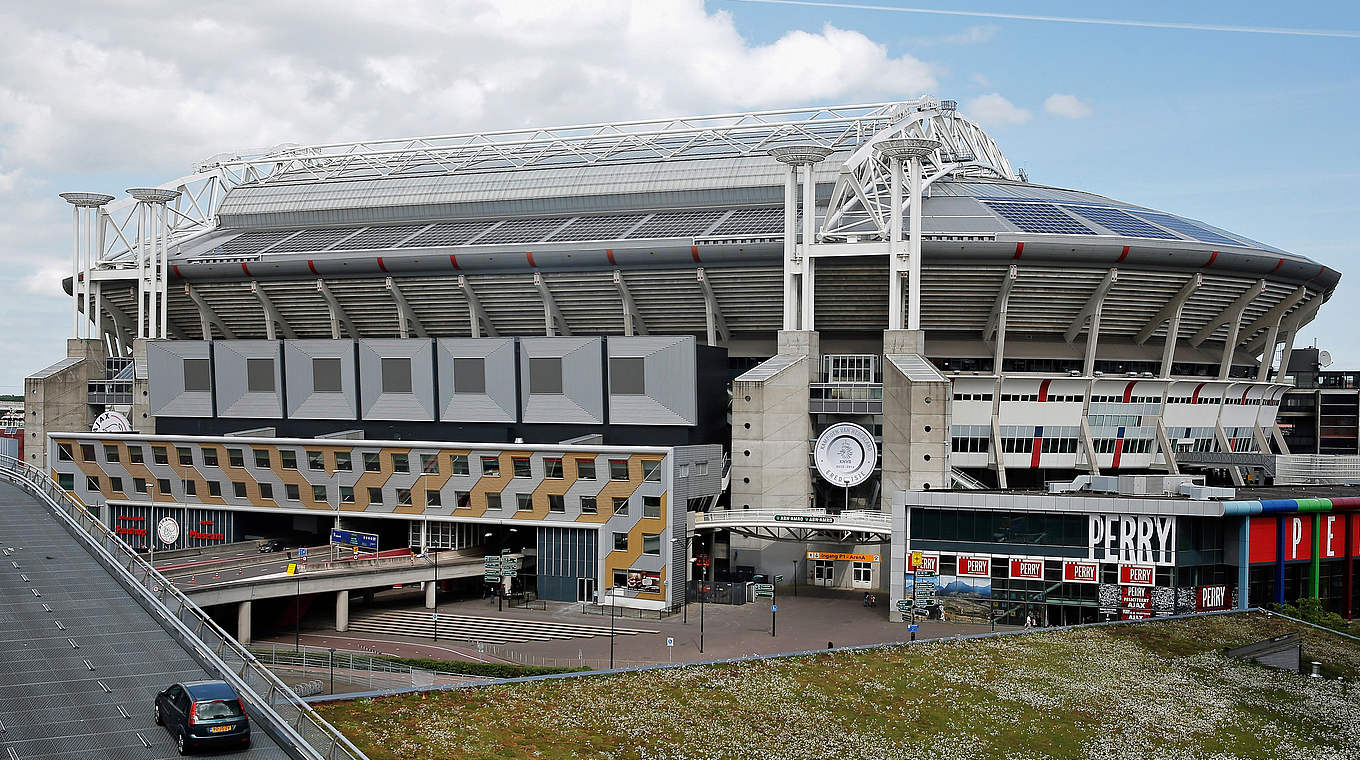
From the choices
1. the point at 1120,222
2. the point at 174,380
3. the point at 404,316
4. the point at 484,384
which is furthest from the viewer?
the point at 404,316

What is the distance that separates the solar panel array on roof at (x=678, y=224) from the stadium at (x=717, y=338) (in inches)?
16.7

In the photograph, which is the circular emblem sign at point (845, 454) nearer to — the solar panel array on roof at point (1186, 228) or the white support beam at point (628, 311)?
the white support beam at point (628, 311)

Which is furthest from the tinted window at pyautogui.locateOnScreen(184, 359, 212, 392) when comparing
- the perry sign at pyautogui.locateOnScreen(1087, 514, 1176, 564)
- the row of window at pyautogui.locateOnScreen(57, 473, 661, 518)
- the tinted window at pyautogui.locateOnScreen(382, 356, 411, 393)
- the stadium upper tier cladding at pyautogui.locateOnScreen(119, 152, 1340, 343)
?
the perry sign at pyautogui.locateOnScreen(1087, 514, 1176, 564)

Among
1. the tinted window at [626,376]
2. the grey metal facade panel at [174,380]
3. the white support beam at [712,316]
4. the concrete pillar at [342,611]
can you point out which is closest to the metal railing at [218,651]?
the concrete pillar at [342,611]

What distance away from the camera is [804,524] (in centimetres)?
6781

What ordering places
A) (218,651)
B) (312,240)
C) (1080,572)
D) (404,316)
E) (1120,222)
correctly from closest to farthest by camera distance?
(218,651) < (1080,572) < (1120,222) < (404,316) < (312,240)

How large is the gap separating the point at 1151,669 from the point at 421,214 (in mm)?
77665

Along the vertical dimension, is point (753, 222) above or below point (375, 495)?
above

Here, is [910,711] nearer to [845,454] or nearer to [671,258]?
[845,454]

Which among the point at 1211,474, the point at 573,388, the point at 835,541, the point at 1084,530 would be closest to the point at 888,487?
the point at 835,541

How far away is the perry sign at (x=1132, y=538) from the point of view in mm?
56312

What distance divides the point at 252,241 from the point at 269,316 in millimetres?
11154

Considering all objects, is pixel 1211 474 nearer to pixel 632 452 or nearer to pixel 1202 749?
pixel 632 452

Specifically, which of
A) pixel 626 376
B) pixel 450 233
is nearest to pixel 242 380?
pixel 450 233
